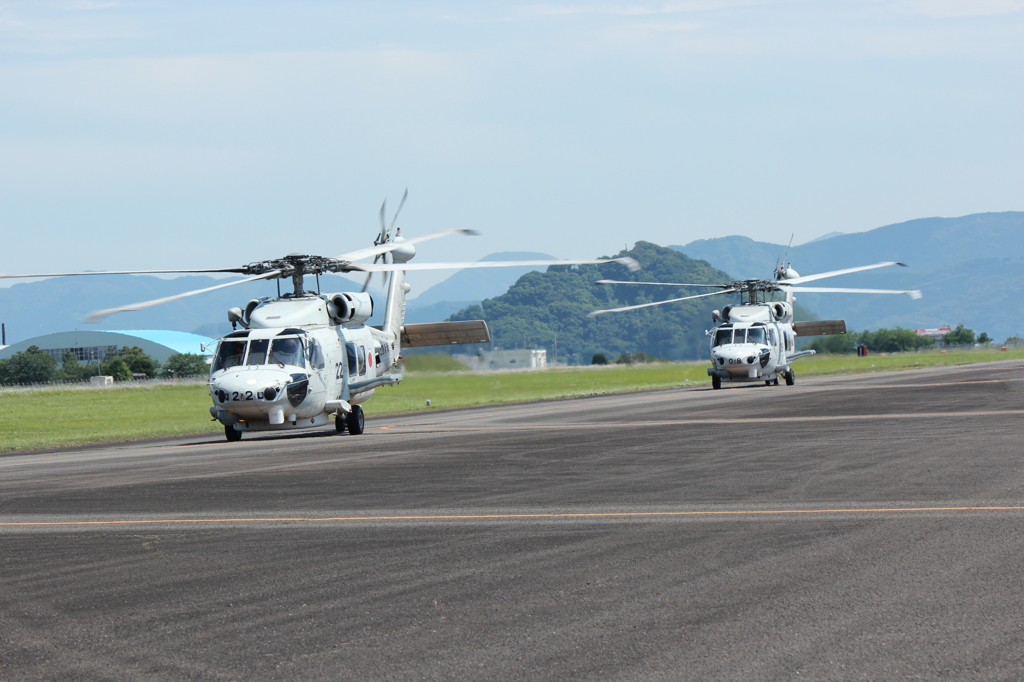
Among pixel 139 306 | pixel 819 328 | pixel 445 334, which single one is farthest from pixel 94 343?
pixel 139 306

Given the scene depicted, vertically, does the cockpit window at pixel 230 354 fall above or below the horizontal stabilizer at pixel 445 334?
below

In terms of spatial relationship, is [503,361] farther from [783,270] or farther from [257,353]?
[257,353]

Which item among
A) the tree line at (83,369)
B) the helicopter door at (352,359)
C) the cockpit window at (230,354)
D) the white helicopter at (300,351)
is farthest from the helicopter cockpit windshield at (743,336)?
the tree line at (83,369)

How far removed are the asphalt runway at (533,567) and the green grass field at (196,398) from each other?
19544 millimetres

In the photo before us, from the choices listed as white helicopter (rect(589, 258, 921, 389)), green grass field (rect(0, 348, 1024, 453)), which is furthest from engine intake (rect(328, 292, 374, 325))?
white helicopter (rect(589, 258, 921, 389))

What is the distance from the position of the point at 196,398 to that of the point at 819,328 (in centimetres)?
3891

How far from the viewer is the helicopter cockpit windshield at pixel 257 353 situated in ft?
81.7

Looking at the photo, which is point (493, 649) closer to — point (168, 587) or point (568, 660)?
point (568, 660)

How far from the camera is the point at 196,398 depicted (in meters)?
68.7

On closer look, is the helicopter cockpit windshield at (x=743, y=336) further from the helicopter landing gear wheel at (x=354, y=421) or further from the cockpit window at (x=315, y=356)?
the cockpit window at (x=315, y=356)

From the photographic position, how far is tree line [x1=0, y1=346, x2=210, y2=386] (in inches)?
4847

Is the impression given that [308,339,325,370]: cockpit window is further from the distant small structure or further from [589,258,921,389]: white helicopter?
the distant small structure

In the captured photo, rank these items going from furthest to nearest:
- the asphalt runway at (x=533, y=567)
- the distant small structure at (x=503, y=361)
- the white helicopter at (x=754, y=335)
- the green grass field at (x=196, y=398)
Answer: the distant small structure at (x=503, y=361) → the white helicopter at (x=754, y=335) → the green grass field at (x=196, y=398) → the asphalt runway at (x=533, y=567)

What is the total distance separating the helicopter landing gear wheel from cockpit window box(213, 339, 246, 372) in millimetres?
3784
